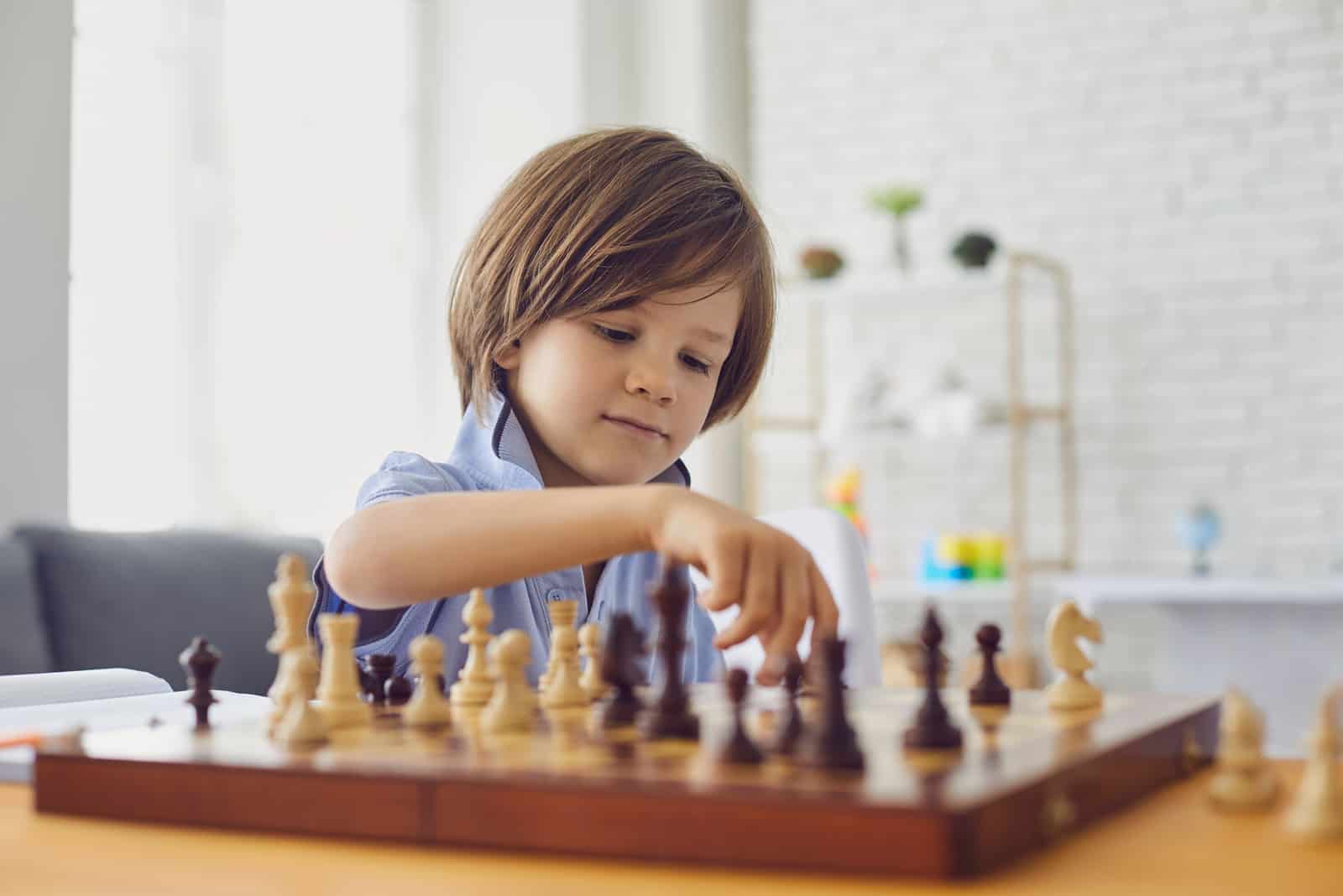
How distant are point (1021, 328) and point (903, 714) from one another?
4.57m

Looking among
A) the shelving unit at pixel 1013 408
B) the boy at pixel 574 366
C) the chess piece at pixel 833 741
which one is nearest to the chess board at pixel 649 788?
the chess piece at pixel 833 741

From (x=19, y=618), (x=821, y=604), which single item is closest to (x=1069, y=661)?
(x=821, y=604)

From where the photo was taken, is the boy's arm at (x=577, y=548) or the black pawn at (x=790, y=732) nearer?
the black pawn at (x=790, y=732)

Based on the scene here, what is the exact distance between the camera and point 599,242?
147 cm

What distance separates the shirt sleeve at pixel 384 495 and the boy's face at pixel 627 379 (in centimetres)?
15

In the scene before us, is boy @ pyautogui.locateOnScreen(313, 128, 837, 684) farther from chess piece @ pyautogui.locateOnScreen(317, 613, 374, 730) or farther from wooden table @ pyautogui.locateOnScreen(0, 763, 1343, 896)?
wooden table @ pyautogui.locateOnScreen(0, 763, 1343, 896)

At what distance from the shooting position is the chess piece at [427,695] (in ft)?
2.64

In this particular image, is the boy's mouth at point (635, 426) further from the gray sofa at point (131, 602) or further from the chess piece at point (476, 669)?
the gray sofa at point (131, 602)

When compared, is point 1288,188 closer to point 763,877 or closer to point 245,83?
point 245,83

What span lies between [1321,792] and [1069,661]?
0.31m

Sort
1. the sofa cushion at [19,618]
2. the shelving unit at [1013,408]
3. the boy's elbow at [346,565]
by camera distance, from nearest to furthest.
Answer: the boy's elbow at [346,565] < the sofa cushion at [19,618] < the shelving unit at [1013,408]

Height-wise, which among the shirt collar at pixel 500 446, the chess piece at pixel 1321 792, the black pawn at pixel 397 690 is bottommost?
the black pawn at pixel 397 690

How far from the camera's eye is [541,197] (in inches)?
61.9

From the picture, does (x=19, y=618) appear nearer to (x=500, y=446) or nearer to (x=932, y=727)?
(x=500, y=446)
